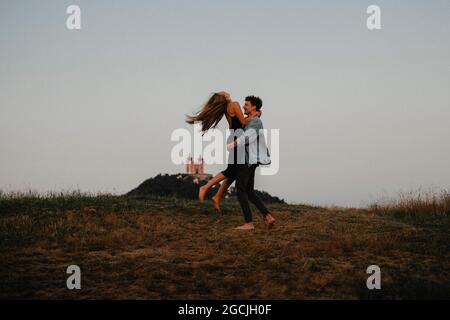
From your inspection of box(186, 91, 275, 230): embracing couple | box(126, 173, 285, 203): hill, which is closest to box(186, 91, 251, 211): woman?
box(186, 91, 275, 230): embracing couple

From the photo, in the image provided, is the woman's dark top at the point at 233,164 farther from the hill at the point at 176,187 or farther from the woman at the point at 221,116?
the hill at the point at 176,187

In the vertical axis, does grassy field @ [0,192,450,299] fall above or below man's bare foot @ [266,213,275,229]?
below

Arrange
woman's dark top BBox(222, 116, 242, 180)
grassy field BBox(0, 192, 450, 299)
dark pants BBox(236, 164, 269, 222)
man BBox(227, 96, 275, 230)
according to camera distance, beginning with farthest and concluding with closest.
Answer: woman's dark top BBox(222, 116, 242, 180)
dark pants BBox(236, 164, 269, 222)
man BBox(227, 96, 275, 230)
grassy field BBox(0, 192, 450, 299)

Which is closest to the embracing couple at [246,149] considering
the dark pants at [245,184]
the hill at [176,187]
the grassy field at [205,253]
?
the dark pants at [245,184]

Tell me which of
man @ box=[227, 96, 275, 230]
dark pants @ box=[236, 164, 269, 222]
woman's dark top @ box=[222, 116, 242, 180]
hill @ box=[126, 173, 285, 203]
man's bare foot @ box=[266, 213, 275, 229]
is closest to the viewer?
man @ box=[227, 96, 275, 230]

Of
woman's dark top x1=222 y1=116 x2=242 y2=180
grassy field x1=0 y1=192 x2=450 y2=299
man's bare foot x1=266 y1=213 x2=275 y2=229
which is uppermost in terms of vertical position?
woman's dark top x1=222 y1=116 x2=242 y2=180

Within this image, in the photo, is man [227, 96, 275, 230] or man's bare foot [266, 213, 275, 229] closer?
man [227, 96, 275, 230]

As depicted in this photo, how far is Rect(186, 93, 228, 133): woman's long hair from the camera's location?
349 inches

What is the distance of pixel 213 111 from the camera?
29.2 feet

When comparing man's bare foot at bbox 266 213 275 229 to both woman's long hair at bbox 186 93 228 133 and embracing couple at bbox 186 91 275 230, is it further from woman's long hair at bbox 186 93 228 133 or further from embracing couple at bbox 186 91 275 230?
woman's long hair at bbox 186 93 228 133

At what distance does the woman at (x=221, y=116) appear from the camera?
8.44m

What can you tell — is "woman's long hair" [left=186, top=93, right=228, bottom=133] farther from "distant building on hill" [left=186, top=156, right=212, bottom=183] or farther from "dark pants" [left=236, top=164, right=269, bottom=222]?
"distant building on hill" [left=186, top=156, right=212, bottom=183]

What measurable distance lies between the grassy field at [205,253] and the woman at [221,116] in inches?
41.0

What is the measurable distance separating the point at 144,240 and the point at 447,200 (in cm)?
885
